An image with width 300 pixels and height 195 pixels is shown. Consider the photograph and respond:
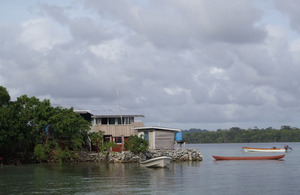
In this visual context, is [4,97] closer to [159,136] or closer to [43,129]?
[43,129]

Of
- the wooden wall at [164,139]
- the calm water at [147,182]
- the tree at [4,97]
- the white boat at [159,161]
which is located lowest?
the calm water at [147,182]

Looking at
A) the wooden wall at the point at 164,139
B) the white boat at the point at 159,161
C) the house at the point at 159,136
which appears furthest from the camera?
the wooden wall at the point at 164,139

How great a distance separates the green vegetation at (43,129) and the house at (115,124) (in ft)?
12.4

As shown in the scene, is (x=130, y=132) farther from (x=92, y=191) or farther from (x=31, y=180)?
(x=92, y=191)

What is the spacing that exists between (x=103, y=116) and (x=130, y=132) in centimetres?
442

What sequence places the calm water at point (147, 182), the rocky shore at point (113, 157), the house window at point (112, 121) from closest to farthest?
the calm water at point (147, 182) < the rocky shore at point (113, 157) < the house window at point (112, 121)

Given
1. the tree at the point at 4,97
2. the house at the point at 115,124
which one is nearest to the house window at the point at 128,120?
the house at the point at 115,124

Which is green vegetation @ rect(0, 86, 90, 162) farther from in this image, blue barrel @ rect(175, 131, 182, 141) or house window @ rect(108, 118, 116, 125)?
blue barrel @ rect(175, 131, 182, 141)

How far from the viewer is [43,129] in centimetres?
5591

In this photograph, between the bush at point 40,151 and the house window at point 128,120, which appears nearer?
the bush at point 40,151

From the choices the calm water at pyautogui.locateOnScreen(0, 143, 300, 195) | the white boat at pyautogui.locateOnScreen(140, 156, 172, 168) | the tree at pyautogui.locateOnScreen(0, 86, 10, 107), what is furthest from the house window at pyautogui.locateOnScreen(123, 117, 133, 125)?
the tree at pyautogui.locateOnScreen(0, 86, 10, 107)

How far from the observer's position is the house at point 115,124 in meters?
60.1

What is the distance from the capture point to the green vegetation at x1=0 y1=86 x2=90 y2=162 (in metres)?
53.7

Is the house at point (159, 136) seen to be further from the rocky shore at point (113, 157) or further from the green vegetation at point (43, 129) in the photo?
the green vegetation at point (43, 129)
